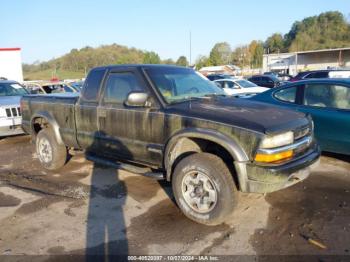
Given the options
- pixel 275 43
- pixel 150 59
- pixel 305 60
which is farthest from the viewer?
pixel 275 43

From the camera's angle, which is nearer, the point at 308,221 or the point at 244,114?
the point at 244,114

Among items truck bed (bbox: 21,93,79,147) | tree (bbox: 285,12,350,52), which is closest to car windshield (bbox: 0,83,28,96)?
truck bed (bbox: 21,93,79,147)

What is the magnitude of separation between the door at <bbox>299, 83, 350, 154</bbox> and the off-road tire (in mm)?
4465

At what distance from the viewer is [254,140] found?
11.2 feet

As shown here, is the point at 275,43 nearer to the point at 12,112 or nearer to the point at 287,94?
the point at 287,94

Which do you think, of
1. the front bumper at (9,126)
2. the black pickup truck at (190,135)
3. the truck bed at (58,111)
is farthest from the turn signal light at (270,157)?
the front bumper at (9,126)

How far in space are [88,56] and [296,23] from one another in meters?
86.3

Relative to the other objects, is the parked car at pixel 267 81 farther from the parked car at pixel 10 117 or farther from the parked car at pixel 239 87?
the parked car at pixel 10 117

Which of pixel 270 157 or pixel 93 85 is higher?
pixel 93 85

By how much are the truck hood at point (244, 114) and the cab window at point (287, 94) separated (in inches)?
91.6

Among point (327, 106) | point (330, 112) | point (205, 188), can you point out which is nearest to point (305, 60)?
point (327, 106)

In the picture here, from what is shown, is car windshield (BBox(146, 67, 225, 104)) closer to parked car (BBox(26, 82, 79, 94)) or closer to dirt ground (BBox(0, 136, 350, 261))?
dirt ground (BBox(0, 136, 350, 261))

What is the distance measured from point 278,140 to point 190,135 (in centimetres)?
97

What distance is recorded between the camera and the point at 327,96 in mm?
5996
